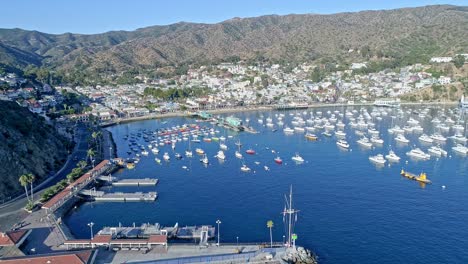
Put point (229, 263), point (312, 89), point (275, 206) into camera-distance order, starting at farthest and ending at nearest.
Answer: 1. point (312, 89)
2. point (275, 206)
3. point (229, 263)

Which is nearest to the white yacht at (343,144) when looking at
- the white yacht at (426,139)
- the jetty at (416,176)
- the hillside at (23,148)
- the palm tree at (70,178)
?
the white yacht at (426,139)

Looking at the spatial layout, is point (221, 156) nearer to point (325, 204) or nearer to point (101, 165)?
point (101, 165)

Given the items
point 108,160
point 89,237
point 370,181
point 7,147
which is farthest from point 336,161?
point 7,147

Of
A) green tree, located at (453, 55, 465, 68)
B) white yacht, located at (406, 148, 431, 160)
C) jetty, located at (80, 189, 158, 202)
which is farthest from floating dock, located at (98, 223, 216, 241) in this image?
green tree, located at (453, 55, 465, 68)

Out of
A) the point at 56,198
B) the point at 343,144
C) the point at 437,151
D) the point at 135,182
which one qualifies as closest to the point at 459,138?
the point at 437,151

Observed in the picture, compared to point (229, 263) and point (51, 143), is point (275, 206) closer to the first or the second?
point (229, 263)

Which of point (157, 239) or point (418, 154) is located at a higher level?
point (418, 154)

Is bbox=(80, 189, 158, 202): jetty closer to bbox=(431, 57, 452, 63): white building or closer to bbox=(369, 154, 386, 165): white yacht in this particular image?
bbox=(369, 154, 386, 165): white yacht
